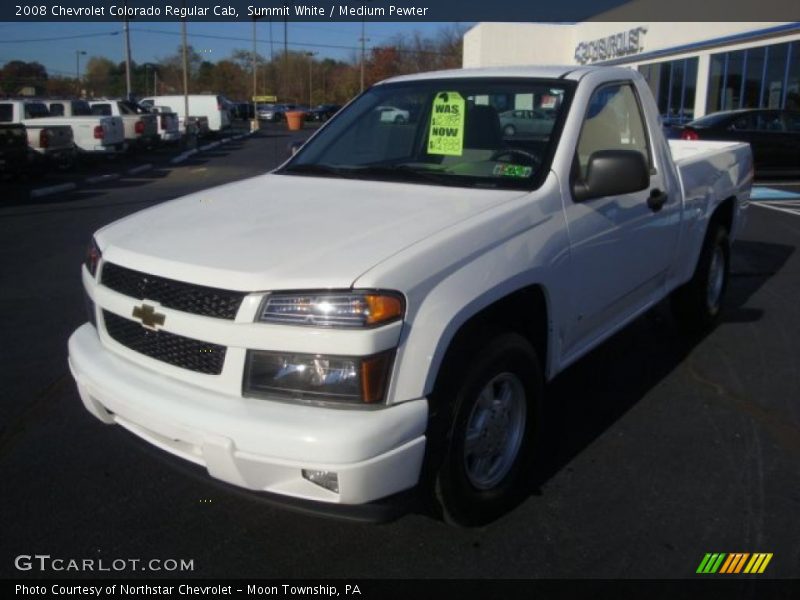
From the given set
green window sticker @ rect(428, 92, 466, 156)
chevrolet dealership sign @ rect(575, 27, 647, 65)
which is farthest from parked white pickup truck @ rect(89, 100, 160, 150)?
chevrolet dealership sign @ rect(575, 27, 647, 65)

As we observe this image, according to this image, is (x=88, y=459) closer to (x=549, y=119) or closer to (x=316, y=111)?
(x=549, y=119)

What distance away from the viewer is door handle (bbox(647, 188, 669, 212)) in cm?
402

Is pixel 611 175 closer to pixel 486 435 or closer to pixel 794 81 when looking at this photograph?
pixel 486 435

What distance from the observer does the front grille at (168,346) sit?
2.57m

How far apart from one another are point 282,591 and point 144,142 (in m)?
23.4

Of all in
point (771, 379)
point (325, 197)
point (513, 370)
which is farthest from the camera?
point (771, 379)

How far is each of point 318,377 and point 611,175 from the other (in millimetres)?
1667

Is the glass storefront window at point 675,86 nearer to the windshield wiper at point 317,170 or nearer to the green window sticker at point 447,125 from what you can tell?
the green window sticker at point 447,125

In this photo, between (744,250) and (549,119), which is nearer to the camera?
(549,119)

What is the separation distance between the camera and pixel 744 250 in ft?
28.0

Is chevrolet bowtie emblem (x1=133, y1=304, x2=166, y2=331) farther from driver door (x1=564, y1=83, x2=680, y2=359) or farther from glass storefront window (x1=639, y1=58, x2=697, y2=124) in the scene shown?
glass storefront window (x1=639, y1=58, x2=697, y2=124)

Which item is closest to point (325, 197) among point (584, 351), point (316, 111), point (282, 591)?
point (584, 351)

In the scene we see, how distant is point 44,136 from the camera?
16.1 metres

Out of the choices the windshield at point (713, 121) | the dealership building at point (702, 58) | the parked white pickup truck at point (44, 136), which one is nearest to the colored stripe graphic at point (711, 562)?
the windshield at point (713, 121)
